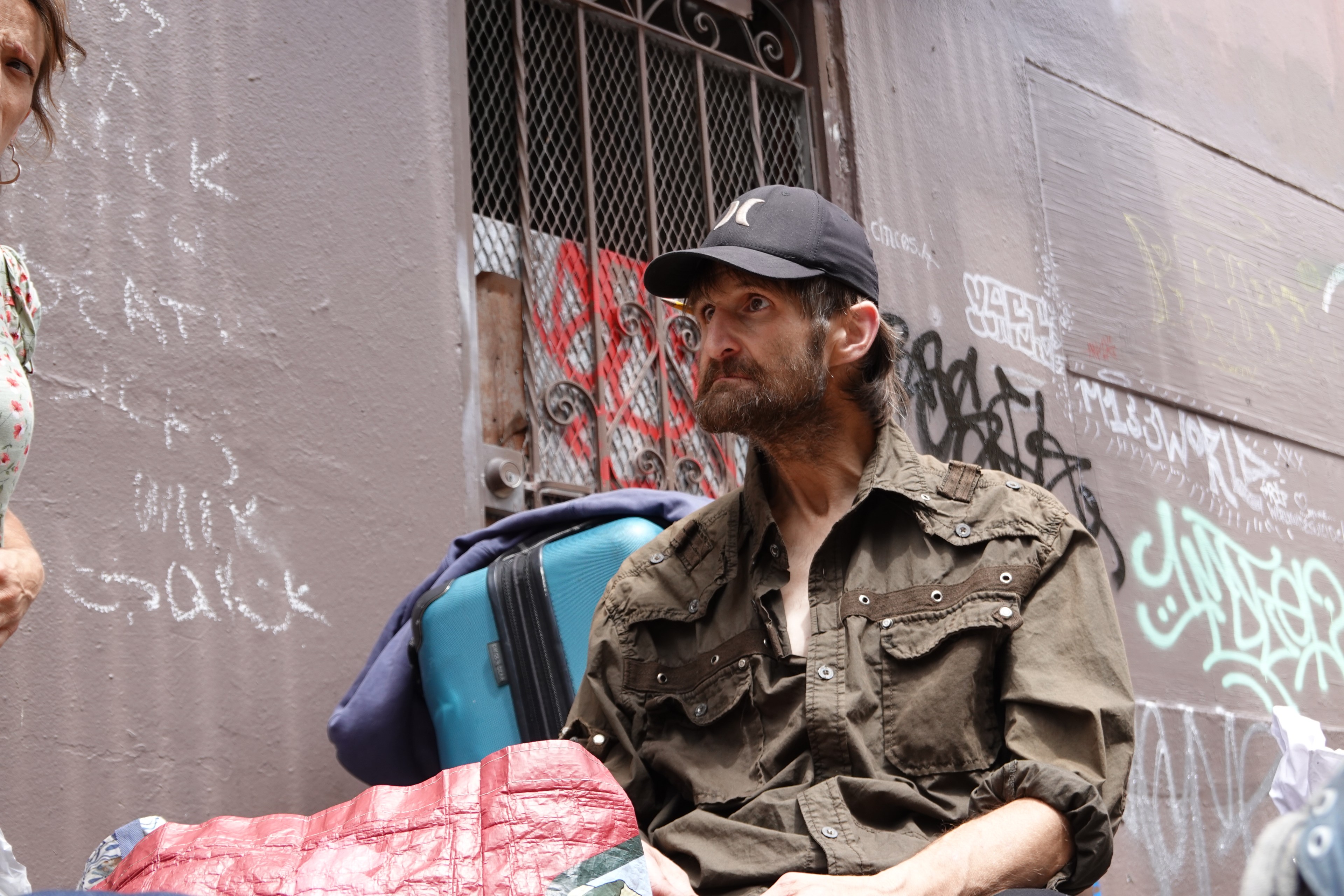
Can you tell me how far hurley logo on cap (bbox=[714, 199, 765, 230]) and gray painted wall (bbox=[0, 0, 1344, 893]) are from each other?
1436 mm

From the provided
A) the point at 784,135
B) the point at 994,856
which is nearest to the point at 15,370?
the point at 994,856

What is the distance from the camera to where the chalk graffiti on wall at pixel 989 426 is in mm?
5152

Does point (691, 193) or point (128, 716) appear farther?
point (691, 193)

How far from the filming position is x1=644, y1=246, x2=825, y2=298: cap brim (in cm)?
234

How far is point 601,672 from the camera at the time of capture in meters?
2.38

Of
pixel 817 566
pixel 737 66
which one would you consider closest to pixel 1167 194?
pixel 737 66

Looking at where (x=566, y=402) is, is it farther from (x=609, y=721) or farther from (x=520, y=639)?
(x=609, y=721)

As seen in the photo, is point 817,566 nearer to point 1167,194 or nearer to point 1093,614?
point 1093,614

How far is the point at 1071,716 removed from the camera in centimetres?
197

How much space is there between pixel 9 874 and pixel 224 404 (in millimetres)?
1529

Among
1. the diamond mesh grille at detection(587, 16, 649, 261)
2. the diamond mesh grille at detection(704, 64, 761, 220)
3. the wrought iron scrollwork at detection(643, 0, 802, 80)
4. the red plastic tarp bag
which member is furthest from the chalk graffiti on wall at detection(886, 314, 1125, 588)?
the red plastic tarp bag

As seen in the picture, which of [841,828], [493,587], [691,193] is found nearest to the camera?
[841,828]

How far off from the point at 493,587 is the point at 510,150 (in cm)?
193

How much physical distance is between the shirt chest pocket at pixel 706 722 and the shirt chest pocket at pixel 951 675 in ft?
0.78
